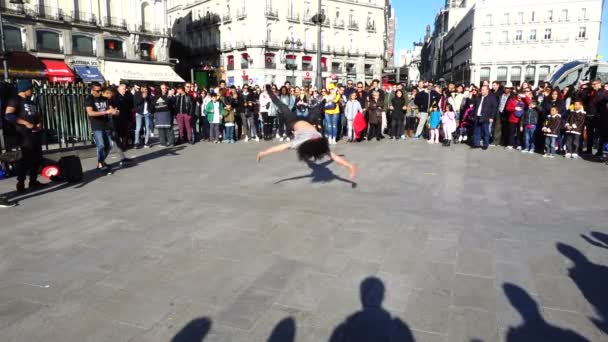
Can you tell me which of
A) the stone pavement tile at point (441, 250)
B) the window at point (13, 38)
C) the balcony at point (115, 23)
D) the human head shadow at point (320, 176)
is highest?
the balcony at point (115, 23)

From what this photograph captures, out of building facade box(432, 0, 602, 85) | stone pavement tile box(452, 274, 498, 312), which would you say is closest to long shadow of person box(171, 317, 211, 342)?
stone pavement tile box(452, 274, 498, 312)

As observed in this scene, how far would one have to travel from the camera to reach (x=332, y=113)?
13.3m

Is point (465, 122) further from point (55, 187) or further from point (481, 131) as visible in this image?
point (55, 187)

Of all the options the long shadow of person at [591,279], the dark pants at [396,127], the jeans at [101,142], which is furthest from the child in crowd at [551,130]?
the jeans at [101,142]

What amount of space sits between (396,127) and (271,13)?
1704 inches

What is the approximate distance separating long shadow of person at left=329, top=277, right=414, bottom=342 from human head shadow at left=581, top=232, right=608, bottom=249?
3051 millimetres

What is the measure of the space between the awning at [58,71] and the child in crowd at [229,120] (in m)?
23.7

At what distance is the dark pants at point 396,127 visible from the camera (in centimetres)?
1477

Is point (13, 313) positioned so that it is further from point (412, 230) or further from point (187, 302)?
point (412, 230)

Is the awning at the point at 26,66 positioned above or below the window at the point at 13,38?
below

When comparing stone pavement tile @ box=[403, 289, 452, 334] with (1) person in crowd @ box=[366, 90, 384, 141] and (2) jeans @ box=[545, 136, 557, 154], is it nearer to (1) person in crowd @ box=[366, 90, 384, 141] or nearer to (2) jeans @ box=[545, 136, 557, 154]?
(2) jeans @ box=[545, 136, 557, 154]

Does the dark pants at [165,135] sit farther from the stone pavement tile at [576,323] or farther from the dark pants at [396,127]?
the stone pavement tile at [576,323]

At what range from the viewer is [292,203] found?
6.56 m

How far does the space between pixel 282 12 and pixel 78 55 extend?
1083 inches
